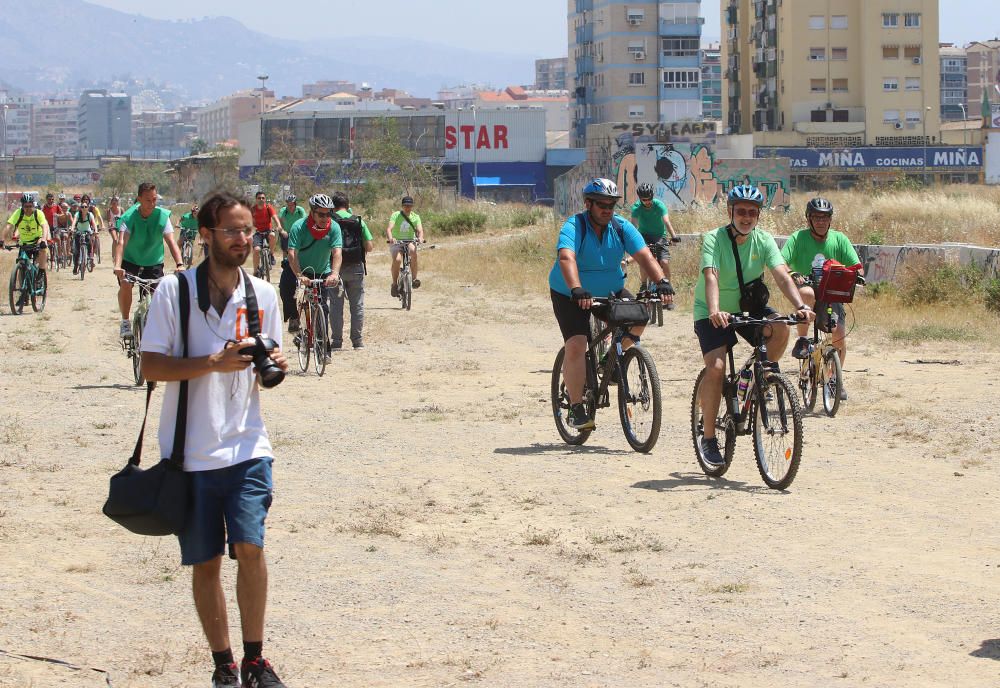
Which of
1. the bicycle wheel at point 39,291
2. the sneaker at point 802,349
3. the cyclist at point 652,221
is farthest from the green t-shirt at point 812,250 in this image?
the bicycle wheel at point 39,291

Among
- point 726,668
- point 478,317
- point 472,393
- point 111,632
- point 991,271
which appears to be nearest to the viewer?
point 726,668

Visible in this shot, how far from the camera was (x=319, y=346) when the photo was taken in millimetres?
15156

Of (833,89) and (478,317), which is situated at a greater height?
(833,89)

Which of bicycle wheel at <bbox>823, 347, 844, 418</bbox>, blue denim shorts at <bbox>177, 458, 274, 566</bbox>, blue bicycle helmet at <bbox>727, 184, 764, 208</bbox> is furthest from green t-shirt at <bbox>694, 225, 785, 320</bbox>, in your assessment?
blue denim shorts at <bbox>177, 458, 274, 566</bbox>

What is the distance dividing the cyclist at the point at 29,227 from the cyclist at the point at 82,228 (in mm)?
10537

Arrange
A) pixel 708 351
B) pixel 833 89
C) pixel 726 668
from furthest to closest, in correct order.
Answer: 1. pixel 833 89
2. pixel 708 351
3. pixel 726 668

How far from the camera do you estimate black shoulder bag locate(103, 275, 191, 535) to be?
4.70 meters

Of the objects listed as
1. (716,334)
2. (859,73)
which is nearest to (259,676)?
(716,334)

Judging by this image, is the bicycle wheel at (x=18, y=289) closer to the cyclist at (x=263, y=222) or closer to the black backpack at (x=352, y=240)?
the cyclist at (x=263, y=222)

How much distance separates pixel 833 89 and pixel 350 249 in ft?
297

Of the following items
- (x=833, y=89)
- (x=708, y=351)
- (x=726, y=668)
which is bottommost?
(x=726, y=668)

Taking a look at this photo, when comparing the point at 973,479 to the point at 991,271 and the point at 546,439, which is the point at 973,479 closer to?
the point at 546,439

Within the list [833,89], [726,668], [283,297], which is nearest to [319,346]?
[283,297]

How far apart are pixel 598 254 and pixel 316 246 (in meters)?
5.99
